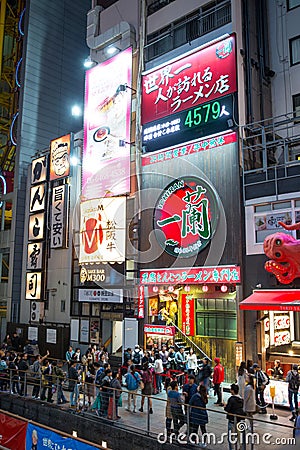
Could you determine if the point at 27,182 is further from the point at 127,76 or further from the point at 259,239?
the point at 259,239

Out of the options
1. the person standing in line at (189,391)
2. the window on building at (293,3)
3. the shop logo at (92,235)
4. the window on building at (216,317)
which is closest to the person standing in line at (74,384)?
the person standing in line at (189,391)

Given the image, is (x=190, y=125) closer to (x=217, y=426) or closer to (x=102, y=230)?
(x=102, y=230)

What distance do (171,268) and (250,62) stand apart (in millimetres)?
9821

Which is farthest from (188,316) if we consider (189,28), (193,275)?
(189,28)

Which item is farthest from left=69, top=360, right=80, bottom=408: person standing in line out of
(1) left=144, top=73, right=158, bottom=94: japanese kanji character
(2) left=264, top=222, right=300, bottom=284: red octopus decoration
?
(1) left=144, top=73, right=158, bottom=94: japanese kanji character

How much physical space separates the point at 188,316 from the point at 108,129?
36.1 feet

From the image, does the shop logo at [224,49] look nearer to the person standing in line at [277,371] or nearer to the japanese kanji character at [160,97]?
the japanese kanji character at [160,97]

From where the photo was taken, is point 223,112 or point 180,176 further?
point 180,176

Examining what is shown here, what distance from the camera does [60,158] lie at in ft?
90.4

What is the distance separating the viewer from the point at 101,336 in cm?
2389

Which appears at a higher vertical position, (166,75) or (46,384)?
(166,75)

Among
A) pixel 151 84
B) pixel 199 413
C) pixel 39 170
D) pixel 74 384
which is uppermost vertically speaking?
pixel 151 84

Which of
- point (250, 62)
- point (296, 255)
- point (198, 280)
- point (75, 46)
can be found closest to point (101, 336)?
point (198, 280)

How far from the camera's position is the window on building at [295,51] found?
19953 mm
